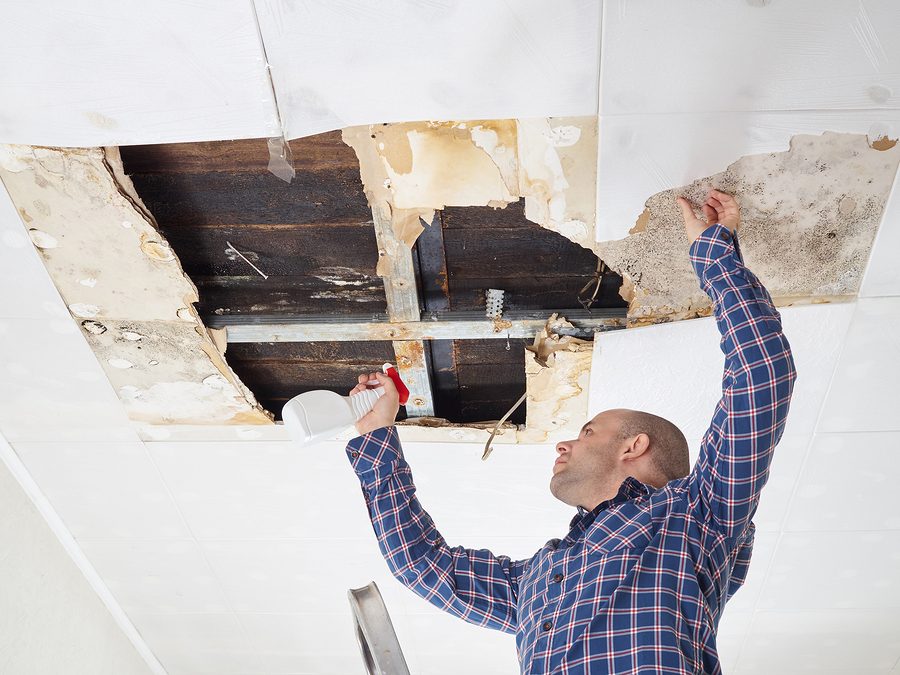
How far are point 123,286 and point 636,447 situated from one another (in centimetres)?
113

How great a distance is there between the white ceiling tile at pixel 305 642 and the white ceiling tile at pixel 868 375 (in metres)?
1.74

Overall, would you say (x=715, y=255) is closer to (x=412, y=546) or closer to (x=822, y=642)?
(x=412, y=546)

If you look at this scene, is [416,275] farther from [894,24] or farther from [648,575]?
[894,24]

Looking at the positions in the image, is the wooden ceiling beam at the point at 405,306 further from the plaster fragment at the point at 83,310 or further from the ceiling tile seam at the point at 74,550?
the ceiling tile seam at the point at 74,550

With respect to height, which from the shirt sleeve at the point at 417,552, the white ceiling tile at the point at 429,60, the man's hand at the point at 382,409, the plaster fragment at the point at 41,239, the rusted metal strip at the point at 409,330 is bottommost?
the shirt sleeve at the point at 417,552

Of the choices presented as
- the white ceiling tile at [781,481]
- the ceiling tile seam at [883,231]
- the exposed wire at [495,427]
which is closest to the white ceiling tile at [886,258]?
the ceiling tile seam at [883,231]

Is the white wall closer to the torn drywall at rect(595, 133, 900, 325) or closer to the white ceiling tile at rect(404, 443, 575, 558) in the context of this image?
the white ceiling tile at rect(404, 443, 575, 558)

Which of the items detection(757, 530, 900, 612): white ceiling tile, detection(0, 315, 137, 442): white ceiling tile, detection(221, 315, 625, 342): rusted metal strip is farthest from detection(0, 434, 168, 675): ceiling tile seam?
detection(757, 530, 900, 612): white ceiling tile

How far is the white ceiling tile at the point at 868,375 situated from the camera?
51.4 inches

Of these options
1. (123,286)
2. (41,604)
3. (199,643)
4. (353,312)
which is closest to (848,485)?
(353,312)

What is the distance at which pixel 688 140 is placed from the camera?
1.08 metres

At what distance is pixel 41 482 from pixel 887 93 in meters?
2.28

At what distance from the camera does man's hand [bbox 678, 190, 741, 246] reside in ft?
3.65

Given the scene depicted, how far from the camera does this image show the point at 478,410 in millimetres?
1697
